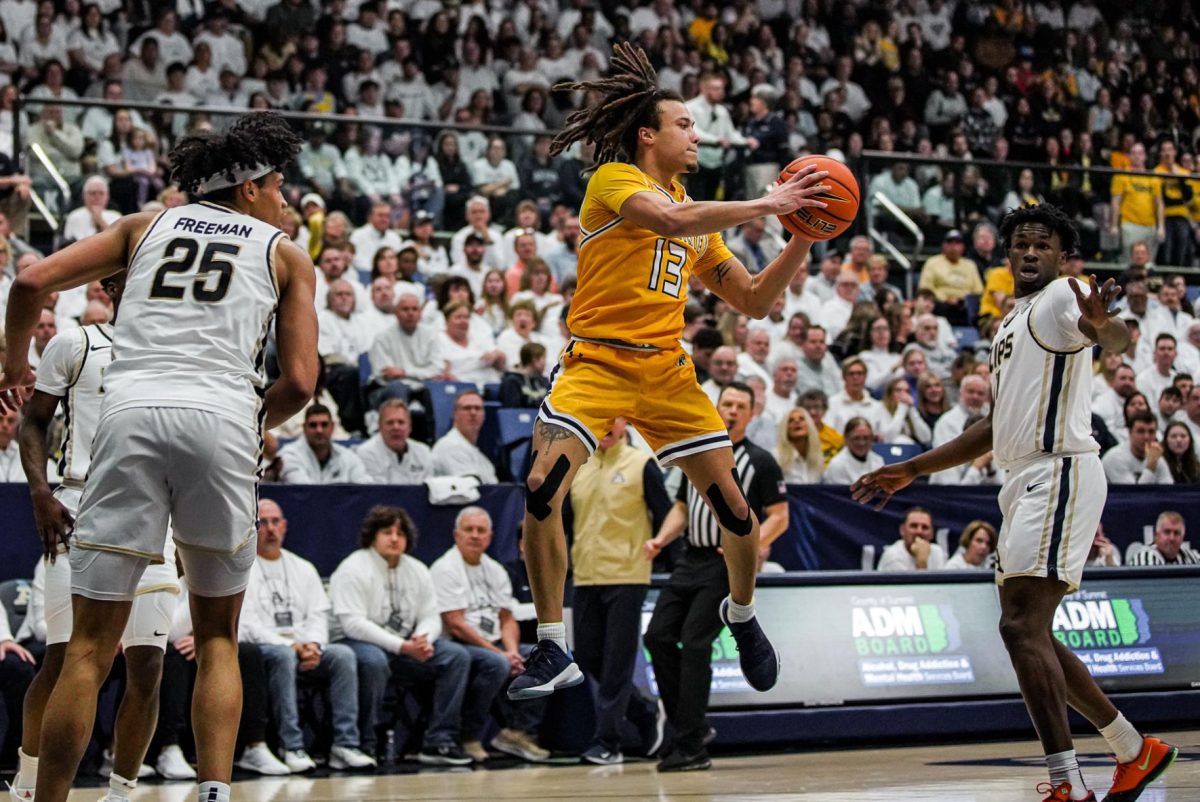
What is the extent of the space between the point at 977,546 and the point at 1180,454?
123 inches

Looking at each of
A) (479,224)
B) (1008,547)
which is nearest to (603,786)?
(1008,547)

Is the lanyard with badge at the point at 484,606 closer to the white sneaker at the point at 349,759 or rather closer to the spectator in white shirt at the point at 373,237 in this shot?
the white sneaker at the point at 349,759

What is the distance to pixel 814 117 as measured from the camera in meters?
20.9

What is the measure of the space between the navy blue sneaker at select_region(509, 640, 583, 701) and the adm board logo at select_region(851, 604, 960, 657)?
16.7 ft

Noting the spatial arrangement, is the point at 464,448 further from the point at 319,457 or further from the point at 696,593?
the point at 696,593

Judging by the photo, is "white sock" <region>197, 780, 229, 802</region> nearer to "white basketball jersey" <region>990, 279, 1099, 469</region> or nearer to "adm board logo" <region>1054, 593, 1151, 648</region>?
"white basketball jersey" <region>990, 279, 1099, 469</region>

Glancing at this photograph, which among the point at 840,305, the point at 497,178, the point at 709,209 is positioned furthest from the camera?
the point at 840,305

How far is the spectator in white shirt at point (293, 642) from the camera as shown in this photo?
10062 mm

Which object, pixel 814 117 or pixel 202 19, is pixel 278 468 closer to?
pixel 202 19

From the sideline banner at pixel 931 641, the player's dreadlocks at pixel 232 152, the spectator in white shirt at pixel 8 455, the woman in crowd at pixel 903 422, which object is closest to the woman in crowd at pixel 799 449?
the woman in crowd at pixel 903 422

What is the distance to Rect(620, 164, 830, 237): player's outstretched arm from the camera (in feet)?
20.5

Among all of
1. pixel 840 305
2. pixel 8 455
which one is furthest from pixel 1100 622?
pixel 8 455

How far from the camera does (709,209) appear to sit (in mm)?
6270

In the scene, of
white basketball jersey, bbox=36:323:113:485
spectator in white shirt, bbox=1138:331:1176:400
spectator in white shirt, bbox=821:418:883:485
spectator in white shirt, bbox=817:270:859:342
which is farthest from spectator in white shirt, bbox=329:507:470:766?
spectator in white shirt, bbox=1138:331:1176:400
